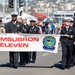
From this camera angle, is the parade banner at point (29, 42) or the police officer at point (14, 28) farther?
the parade banner at point (29, 42)

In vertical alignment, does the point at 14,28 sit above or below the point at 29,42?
above

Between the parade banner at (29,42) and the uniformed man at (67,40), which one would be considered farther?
the parade banner at (29,42)

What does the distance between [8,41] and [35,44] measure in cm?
93

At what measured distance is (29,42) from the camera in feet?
44.4

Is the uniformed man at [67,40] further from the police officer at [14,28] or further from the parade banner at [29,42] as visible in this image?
the police officer at [14,28]

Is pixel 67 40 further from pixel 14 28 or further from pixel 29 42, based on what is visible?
pixel 14 28

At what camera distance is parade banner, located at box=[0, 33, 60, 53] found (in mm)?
13445

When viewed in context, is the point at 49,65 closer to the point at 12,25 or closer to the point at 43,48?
the point at 43,48

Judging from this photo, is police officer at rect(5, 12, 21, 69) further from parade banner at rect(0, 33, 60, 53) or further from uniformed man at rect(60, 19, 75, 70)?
uniformed man at rect(60, 19, 75, 70)

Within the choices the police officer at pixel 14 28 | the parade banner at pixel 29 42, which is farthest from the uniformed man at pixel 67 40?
the police officer at pixel 14 28

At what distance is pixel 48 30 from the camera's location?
118ft

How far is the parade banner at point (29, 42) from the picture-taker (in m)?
13.4

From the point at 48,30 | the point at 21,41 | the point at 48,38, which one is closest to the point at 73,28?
the point at 48,38

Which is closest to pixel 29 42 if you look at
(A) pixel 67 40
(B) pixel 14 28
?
(B) pixel 14 28
